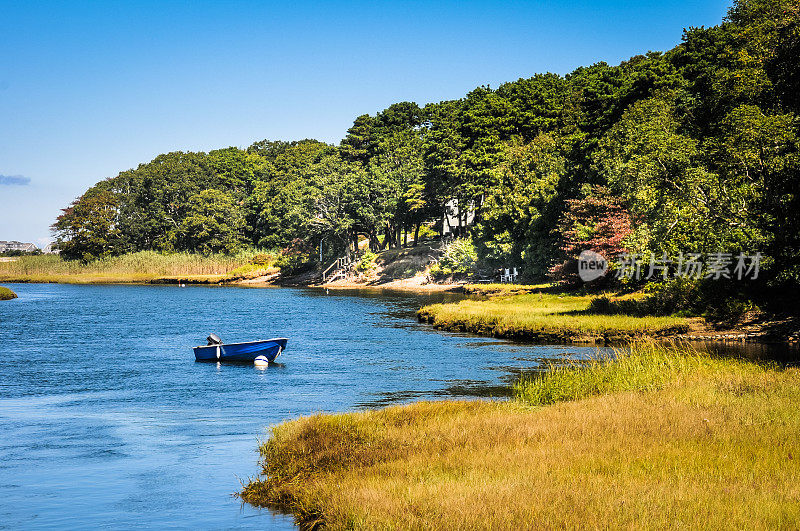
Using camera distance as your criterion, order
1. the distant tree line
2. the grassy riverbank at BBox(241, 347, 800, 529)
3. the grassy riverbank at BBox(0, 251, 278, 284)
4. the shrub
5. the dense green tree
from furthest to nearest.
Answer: the dense green tree < the grassy riverbank at BBox(0, 251, 278, 284) < the shrub < the distant tree line < the grassy riverbank at BBox(241, 347, 800, 529)

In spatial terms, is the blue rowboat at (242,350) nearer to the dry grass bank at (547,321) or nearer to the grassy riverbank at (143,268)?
the dry grass bank at (547,321)

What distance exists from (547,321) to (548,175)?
38.5 meters

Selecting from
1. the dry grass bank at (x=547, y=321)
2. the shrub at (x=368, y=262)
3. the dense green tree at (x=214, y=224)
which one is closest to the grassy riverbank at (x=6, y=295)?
the dense green tree at (x=214, y=224)

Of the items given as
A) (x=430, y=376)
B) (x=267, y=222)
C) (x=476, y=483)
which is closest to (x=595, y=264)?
(x=430, y=376)

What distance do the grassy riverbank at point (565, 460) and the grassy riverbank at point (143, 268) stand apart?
4262 inches

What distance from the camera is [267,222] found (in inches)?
5153

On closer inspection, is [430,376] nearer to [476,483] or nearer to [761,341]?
[761,341]

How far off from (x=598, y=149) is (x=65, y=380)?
47.4m

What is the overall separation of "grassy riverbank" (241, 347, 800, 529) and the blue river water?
1.66 m

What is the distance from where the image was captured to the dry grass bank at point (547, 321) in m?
37.3

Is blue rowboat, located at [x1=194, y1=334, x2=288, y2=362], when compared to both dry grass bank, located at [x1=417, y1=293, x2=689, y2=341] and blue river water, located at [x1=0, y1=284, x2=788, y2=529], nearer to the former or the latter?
blue river water, located at [x1=0, y1=284, x2=788, y2=529]

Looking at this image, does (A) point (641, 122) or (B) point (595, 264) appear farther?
(A) point (641, 122)

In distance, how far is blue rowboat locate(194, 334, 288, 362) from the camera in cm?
3628

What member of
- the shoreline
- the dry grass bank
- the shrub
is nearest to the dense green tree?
the shrub
